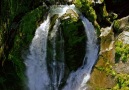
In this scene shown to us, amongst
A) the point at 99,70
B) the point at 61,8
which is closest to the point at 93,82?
the point at 99,70

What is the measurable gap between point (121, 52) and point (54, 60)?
94.6 inches

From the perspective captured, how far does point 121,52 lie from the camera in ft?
41.0

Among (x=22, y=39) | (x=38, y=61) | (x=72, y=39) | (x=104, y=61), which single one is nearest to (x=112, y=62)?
(x=104, y=61)

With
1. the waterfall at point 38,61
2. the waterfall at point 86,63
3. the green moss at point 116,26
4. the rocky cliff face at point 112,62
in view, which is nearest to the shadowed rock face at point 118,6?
the green moss at point 116,26

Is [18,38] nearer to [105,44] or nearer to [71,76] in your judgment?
[71,76]

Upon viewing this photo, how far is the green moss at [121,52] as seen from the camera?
1239cm

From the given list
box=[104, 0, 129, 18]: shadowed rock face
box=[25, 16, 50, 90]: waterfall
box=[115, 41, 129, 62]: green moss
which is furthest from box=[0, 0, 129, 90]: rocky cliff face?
box=[104, 0, 129, 18]: shadowed rock face

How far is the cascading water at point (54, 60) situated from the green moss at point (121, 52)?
751 mm

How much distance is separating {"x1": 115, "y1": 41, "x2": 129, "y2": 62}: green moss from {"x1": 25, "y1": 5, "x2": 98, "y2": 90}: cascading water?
75 centimetres

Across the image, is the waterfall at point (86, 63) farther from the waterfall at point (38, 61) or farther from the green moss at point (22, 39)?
the green moss at point (22, 39)

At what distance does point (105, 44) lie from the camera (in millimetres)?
12555

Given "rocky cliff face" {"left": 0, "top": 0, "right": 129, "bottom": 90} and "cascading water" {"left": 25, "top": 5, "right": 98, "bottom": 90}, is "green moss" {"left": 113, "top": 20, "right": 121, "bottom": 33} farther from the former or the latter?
"cascading water" {"left": 25, "top": 5, "right": 98, "bottom": 90}

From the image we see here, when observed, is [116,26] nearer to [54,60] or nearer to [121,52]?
[121,52]

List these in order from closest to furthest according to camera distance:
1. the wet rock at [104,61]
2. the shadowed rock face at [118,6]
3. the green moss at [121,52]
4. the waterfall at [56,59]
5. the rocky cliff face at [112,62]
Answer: the wet rock at [104,61] → the rocky cliff face at [112,62] → the waterfall at [56,59] → the green moss at [121,52] → the shadowed rock face at [118,6]
